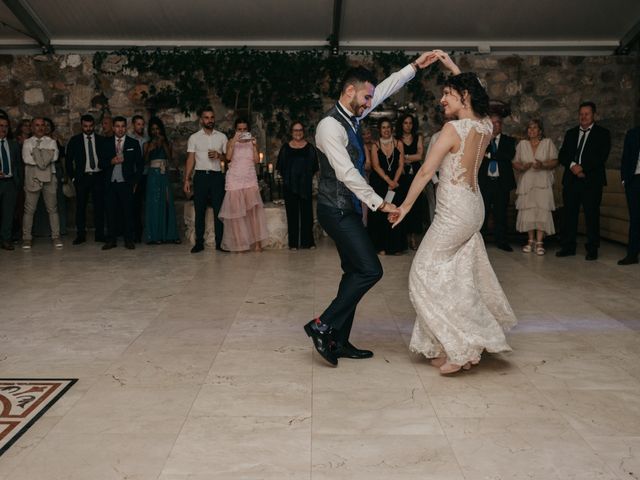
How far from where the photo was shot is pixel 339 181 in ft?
12.7

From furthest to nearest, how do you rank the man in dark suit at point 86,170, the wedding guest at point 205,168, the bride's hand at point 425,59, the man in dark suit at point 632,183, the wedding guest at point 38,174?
the man in dark suit at point 86,170
the wedding guest at point 38,174
the wedding guest at point 205,168
the man in dark suit at point 632,183
the bride's hand at point 425,59

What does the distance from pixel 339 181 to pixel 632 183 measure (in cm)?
442

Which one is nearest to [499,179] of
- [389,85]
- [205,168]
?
[205,168]

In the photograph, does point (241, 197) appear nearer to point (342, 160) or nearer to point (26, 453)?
point (342, 160)

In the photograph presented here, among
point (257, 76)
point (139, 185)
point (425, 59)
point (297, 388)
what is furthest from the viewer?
point (257, 76)

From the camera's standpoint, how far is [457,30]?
9.88m

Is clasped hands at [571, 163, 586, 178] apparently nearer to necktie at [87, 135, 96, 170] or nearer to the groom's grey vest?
the groom's grey vest

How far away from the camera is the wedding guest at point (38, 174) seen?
846 centimetres

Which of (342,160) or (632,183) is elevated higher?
(342,160)

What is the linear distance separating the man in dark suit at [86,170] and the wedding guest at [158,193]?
0.55 metres

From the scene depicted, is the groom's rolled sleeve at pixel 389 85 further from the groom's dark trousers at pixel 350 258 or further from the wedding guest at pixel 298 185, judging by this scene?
the wedding guest at pixel 298 185

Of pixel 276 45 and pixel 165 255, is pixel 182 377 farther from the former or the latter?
pixel 276 45

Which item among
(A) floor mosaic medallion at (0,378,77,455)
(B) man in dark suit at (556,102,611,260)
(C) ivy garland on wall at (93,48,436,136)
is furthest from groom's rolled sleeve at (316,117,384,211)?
(C) ivy garland on wall at (93,48,436,136)

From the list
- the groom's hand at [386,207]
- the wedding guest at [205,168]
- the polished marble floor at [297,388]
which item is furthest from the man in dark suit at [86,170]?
the groom's hand at [386,207]
